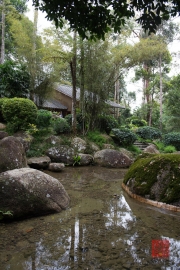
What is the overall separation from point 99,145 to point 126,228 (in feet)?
25.5

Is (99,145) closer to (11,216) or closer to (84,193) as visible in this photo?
(84,193)

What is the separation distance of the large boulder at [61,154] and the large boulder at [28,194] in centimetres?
509

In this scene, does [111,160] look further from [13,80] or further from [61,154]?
[13,80]

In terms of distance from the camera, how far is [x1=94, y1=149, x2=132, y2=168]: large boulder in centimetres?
930

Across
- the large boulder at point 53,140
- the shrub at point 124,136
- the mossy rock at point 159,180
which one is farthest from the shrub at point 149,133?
the mossy rock at point 159,180

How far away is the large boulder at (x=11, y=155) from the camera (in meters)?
5.51

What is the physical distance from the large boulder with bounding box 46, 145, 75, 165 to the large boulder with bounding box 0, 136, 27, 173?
2.98 metres

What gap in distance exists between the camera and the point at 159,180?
14.9ft

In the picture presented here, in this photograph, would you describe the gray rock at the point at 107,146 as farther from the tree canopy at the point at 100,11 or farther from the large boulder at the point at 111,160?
the tree canopy at the point at 100,11

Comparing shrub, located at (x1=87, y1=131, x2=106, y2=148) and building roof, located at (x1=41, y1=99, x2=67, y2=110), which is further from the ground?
building roof, located at (x1=41, y1=99, x2=67, y2=110)

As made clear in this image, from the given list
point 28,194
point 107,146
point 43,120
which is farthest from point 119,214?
point 43,120

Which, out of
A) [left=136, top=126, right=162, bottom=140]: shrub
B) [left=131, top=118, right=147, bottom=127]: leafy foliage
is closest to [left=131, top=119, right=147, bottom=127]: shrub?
[left=131, top=118, right=147, bottom=127]: leafy foliage

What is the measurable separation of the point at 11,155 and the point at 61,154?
368 centimetres

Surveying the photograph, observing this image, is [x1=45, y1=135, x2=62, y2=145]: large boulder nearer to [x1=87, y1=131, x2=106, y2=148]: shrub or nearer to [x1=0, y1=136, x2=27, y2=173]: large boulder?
[x1=87, y1=131, x2=106, y2=148]: shrub
